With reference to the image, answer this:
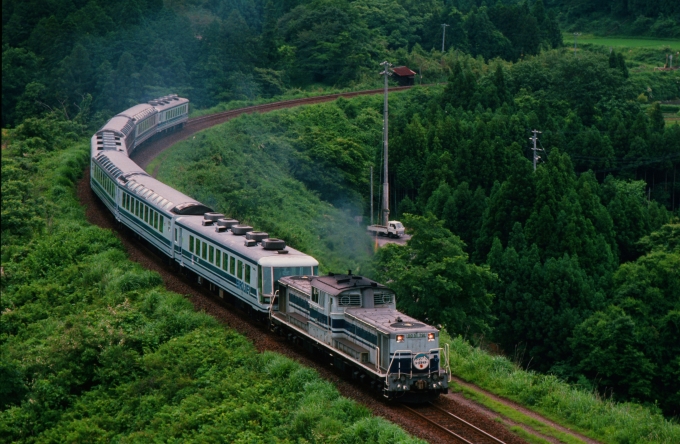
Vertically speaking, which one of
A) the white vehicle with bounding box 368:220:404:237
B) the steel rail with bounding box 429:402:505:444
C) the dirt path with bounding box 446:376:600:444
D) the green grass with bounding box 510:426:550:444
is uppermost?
the steel rail with bounding box 429:402:505:444

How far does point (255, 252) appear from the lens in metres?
24.5

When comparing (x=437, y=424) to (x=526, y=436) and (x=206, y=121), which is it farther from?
(x=206, y=121)

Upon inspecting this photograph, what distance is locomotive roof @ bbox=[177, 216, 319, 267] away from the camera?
23.7m

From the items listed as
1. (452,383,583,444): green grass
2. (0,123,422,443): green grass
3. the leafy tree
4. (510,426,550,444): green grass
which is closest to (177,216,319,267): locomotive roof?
(0,123,422,443): green grass

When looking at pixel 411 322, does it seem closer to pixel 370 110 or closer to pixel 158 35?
pixel 370 110

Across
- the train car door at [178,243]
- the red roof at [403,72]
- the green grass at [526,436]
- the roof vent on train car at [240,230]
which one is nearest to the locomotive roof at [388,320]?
the green grass at [526,436]

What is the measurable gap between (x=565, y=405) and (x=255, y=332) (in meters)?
8.47

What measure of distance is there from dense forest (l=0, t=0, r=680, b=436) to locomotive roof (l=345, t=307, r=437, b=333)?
5747 millimetres

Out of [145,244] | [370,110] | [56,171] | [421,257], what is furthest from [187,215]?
[370,110]

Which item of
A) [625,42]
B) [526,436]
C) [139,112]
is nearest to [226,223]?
[526,436]

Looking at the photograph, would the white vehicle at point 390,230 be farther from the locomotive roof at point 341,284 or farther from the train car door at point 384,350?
the train car door at point 384,350

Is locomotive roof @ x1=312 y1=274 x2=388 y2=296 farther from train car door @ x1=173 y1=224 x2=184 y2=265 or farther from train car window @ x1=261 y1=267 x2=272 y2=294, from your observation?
train car door @ x1=173 y1=224 x2=184 y2=265

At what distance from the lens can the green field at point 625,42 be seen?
93.5 meters

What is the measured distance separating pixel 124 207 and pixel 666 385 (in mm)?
20785
